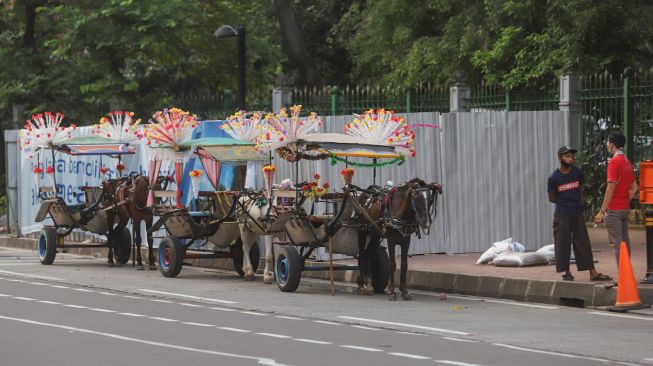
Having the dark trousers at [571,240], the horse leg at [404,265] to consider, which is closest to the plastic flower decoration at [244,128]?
the horse leg at [404,265]

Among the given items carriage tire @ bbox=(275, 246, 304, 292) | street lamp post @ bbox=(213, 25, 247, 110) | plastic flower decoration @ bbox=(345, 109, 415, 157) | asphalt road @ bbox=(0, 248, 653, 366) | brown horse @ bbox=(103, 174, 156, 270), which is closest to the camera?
asphalt road @ bbox=(0, 248, 653, 366)

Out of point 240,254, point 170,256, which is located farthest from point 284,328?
point 240,254

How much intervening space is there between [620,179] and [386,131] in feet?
10.7

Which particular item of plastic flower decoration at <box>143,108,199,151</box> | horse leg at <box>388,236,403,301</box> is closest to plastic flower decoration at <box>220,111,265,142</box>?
plastic flower decoration at <box>143,108,199,151</box>

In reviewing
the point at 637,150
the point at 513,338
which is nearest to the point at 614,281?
the point at 513,338

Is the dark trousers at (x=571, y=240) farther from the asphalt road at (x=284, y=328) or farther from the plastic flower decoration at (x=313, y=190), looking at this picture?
the plastic flower decoration at (x=313, y=190)

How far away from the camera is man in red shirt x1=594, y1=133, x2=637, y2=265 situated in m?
17.2

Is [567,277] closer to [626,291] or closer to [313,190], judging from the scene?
[626,291]

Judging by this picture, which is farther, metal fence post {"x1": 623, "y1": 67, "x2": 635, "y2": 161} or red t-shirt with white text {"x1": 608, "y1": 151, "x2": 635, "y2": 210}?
metal fence post {"x1": 623, "y1": 67, "x2": 635, "y2": 161}

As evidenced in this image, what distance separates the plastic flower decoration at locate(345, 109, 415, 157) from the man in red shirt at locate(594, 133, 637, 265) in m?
2.90

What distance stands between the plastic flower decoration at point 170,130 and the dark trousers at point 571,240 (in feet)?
20.9

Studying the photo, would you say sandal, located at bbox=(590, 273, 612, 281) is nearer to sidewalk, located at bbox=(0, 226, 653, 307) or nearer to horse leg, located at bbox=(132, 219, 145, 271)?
sidewalk, located at bbox=(0, 226, 653, 307)

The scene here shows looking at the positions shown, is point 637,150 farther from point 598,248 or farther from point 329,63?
point 329,63

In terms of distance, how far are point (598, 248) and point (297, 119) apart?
6.57m
